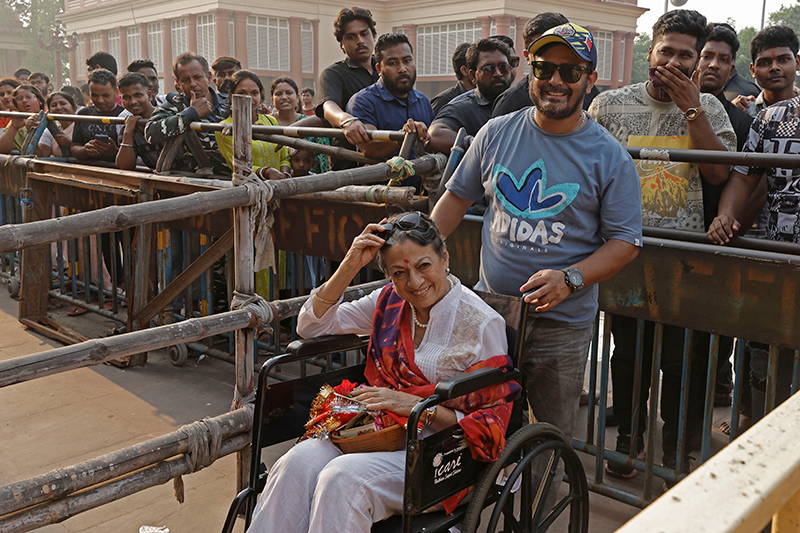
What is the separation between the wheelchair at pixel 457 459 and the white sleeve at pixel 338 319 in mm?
38

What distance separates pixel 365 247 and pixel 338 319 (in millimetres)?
387

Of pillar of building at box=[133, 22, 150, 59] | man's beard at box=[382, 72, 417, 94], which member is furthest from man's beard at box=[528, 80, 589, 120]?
pillar of building at box=[133, 22, 150, 59]

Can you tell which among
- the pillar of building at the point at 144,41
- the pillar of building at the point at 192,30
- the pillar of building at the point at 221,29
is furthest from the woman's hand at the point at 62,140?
the pillar of building at the point at 144,41

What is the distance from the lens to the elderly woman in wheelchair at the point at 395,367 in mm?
2197

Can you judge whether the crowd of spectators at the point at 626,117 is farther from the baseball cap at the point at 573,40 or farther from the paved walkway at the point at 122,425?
the paved walkway at the point at 122,425

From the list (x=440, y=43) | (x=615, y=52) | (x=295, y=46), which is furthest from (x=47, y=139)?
(x=615, y=52)

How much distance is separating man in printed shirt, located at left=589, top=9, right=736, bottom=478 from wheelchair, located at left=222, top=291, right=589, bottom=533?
764 millimetres

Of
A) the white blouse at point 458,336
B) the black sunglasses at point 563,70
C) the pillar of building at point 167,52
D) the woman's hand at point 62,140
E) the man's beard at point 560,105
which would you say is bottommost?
the white blouse at point 458,336

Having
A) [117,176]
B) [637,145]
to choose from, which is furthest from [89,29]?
[637,145]

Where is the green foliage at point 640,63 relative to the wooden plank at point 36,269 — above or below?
above

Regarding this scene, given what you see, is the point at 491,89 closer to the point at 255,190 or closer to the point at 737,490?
the point at 255,190

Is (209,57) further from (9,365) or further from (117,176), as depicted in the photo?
(9,365)

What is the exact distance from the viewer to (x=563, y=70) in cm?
245

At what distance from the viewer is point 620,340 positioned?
3.58m
